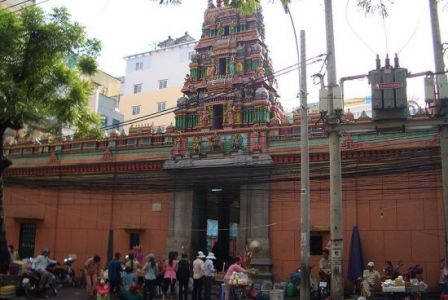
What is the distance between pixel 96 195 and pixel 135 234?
2718mm

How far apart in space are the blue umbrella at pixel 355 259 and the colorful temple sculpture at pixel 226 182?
422mm

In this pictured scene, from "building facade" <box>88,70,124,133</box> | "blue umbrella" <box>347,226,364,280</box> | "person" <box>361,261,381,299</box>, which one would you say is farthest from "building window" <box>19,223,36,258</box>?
"person" <box>361,261,381,299</box>

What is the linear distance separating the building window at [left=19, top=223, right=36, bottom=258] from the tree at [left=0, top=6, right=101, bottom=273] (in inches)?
304

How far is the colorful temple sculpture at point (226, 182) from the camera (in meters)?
18.4

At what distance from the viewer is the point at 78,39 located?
17.4 m

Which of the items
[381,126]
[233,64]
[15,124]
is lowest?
[381,126]

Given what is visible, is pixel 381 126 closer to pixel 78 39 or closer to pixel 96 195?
pixel 78 39

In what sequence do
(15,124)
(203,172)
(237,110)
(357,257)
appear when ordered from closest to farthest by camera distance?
1. (15,124)
2. (357,257)
3. (203,172)
4. (237,110)

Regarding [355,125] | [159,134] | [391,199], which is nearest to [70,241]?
[159,134]

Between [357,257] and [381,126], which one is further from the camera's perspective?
[357,257]

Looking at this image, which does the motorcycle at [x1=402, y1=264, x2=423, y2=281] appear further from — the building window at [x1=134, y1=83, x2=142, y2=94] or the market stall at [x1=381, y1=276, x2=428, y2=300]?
the building window at [x1=134, y1=83, x2=142, y2=94]

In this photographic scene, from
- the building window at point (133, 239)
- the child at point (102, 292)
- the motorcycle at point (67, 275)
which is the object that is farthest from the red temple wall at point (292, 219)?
the child at point (102, 292)

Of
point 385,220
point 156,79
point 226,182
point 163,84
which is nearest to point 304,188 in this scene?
point 385,220

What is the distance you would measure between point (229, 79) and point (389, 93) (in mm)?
13375
